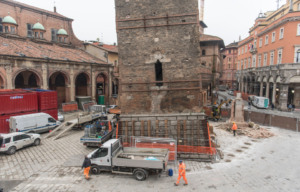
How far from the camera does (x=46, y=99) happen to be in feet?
65.7

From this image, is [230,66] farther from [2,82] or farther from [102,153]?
[102,153]

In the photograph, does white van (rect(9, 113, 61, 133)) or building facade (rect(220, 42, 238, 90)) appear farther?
building facade (rect(220, 42, 238, 90))

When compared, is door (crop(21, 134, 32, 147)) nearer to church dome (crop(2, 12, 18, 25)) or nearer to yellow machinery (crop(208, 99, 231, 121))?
yellow machinery (crop(208, 99, 231, 121))

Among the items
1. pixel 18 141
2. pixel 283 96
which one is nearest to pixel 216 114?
pixel 283 96

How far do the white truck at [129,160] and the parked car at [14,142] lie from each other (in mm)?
6532

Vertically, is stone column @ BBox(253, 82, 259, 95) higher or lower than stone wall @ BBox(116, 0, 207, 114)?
lower

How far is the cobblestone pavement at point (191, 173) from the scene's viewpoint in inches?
353

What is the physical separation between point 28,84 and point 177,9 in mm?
25853

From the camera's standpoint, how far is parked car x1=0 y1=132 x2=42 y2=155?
1252 cm

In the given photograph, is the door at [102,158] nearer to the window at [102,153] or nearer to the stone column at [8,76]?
the window at [102,153]

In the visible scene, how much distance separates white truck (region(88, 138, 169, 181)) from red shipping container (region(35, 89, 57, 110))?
1242 centimetres

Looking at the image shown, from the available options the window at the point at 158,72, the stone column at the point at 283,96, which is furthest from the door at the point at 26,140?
the stone column at the point at 283,96

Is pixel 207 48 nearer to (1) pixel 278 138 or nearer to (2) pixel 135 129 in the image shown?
(1) pixel 278 138

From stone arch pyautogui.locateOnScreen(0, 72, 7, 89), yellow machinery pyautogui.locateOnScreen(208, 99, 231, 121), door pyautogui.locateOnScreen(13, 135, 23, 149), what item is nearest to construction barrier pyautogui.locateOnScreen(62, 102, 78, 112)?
stone arch pyautogui.locateOnScreen(0, 72, 7, 89)
